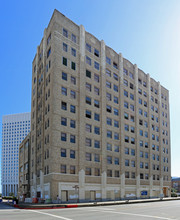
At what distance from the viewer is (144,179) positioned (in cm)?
6731

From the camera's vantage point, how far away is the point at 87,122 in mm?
53531

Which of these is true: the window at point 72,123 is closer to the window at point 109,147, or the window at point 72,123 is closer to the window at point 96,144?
the window at point 96,144

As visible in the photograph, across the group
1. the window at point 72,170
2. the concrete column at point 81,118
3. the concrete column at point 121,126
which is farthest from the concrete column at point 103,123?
the window at point 72,170

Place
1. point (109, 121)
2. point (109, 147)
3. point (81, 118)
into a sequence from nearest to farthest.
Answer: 1. point (81, 118)
2. point (109, 147)
3. point (109, 121)

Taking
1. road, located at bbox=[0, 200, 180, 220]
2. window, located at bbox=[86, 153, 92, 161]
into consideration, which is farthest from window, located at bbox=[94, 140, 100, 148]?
road, located at bbox=[0, 200, 180, 220]

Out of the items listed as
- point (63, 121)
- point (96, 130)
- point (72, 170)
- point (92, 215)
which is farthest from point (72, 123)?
point (92, 215)

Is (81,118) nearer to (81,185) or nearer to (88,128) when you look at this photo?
(88,128)

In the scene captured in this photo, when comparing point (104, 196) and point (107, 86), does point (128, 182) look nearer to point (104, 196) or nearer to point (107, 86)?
point (104, 196)

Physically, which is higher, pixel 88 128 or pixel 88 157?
pixel 88 128

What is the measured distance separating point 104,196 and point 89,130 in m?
13.8

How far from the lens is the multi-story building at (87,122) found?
159ft

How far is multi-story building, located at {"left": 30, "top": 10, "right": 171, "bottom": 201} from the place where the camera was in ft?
159

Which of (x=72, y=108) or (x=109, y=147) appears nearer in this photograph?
(x=72, y=108)

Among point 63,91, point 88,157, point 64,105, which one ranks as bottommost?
point 88,157
